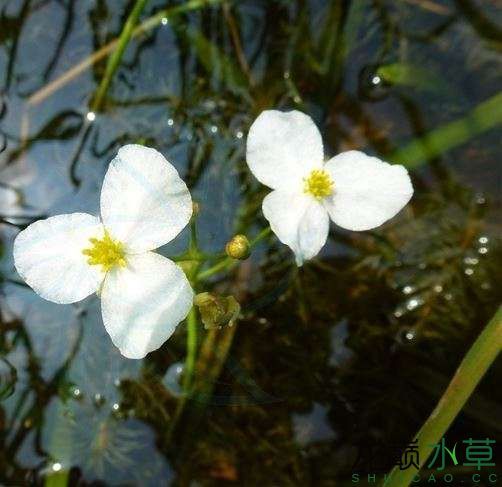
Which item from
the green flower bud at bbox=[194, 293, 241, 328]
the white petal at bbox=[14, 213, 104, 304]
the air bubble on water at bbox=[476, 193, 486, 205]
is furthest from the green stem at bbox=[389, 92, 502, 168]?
the white petal at bbox=[14, 213, 104, 304]

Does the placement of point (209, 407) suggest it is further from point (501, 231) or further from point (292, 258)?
point (501, 231)

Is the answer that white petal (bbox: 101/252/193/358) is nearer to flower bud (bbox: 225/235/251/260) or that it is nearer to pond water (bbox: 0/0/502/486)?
flower bud (bbox: 225/235/251/260)

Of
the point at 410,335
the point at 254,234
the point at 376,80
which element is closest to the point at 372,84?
the point at 376,80

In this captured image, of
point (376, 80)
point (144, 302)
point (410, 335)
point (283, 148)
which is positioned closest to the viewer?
point (144, 302)

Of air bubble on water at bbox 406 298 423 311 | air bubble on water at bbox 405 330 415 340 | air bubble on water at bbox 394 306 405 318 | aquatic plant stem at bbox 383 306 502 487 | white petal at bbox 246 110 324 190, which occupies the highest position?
white petal at bbox 246 110 324 190

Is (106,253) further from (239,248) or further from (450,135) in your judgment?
(450,135)

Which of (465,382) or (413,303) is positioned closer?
(465,382)

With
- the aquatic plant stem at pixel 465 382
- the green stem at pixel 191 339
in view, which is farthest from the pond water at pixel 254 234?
the aquatic plant stem at pixel 465 382
